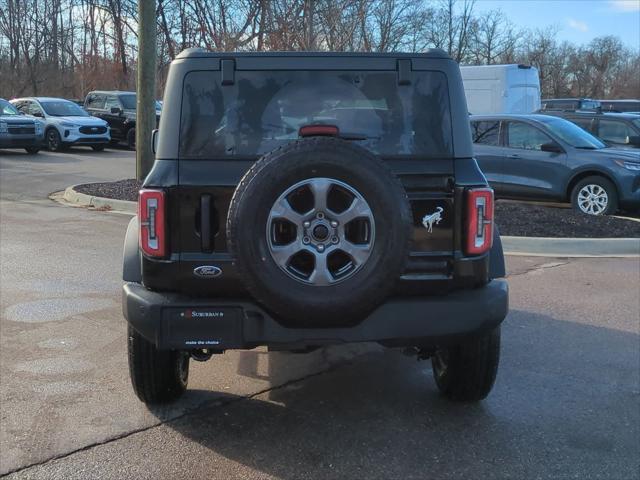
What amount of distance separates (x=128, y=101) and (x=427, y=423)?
75.4 ft

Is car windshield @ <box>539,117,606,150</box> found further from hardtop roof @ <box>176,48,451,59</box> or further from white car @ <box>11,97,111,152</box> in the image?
white car @ <box>11,97,111,152</box>

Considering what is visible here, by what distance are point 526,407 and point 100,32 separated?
43520mm

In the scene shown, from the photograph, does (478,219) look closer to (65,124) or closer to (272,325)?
(272,325)

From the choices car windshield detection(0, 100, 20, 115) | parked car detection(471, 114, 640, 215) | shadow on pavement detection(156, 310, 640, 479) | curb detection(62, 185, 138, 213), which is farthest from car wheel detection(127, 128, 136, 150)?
shadow on pavement detection(156, 310, 640, 479)

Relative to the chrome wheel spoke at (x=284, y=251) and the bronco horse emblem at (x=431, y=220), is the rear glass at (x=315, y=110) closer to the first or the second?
the bronco horse emblem at (x=431, y=220)

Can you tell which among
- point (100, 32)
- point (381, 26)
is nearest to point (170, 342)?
point (381, 26)

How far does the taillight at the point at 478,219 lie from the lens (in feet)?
11.3

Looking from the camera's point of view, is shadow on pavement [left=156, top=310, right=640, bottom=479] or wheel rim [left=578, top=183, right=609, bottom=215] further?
wheel rim [left=578, top=183, right=609, bottom=215]

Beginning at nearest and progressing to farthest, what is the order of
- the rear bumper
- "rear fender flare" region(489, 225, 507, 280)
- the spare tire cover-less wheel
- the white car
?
1. the spare tire cover-less wheel
2. the rear bumper
3. "rear fender flare" region(489, 225, 507, 280)
4. the white car

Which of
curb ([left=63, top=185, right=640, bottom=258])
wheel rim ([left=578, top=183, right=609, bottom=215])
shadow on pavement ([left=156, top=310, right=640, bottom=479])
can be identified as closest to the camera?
shadow on pavement ([left=156, top=310, right=640, bottom=479])

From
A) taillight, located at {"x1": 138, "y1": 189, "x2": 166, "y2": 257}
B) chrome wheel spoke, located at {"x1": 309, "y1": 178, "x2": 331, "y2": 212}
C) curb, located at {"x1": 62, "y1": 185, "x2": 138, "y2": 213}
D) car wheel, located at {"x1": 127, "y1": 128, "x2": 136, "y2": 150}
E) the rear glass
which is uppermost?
car wheel, located at {"x1": 127, "y1": 128, "x2": 136, "y2": 150}

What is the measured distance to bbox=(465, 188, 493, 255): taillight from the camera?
11.3 feet

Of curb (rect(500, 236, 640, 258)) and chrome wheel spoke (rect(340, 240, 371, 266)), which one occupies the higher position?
chrome wheel spoke (rect(340, 240, 371, 266))

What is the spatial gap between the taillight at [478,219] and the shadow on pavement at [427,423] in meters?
1.05
